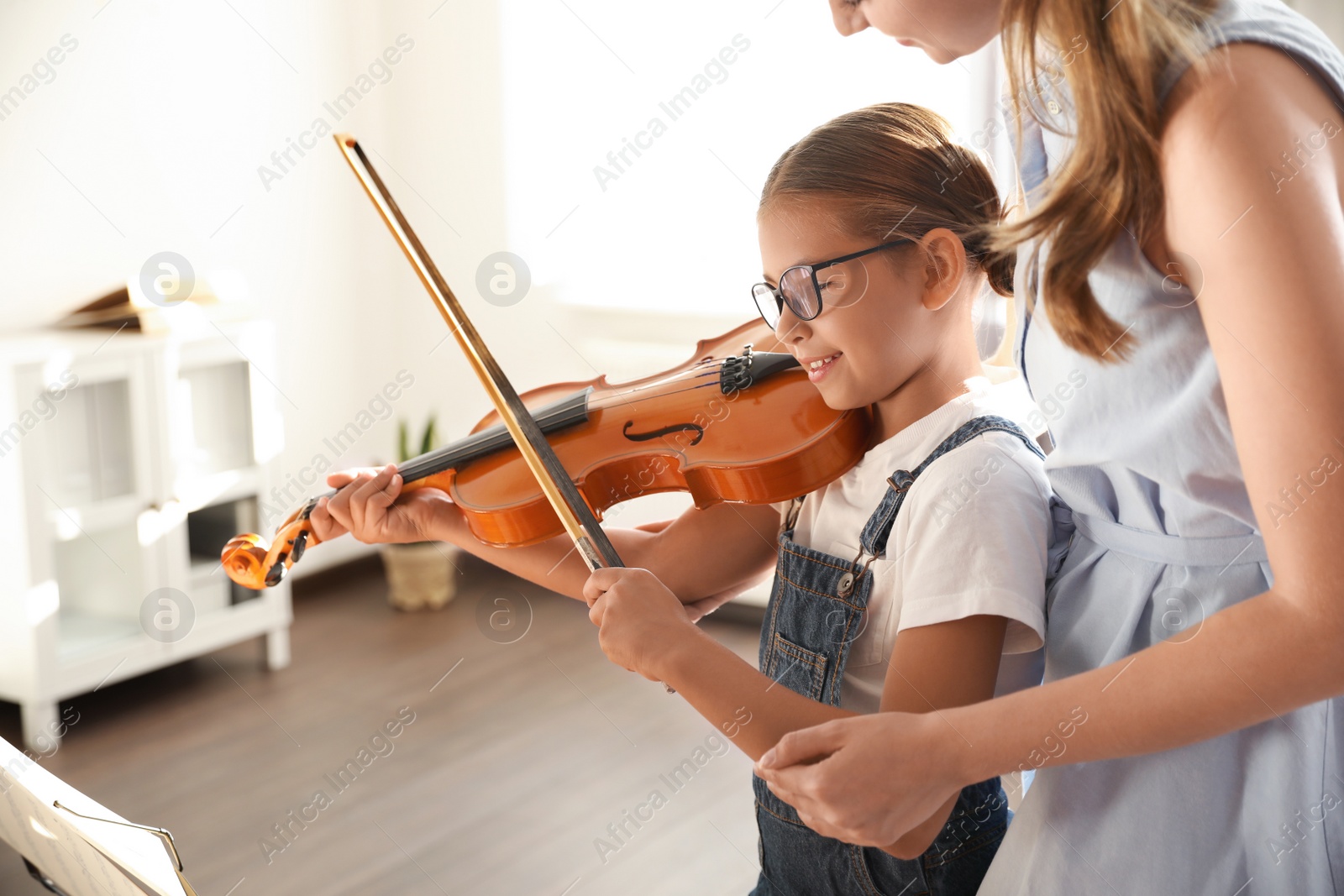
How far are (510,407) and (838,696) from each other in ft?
1.11

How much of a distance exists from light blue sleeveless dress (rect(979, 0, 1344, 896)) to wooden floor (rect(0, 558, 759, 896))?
1.42 m

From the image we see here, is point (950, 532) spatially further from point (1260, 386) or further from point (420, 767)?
point (420, 767)

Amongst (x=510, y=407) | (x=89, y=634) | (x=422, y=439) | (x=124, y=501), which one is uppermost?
(x=510, y=407)

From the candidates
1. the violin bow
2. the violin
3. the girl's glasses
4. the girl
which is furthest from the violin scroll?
the girl's glasses

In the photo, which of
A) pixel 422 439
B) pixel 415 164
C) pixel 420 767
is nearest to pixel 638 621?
pixel 420 767

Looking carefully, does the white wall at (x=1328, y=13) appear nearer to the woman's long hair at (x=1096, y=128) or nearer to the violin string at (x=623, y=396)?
the violin string at (x=623, y=396)

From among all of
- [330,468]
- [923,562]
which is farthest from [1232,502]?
[330,468]

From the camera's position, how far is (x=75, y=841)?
665 mm

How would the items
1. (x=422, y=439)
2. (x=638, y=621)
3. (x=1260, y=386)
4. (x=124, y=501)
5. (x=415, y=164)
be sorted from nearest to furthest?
(x=1260, y=386) → (x=638, y=621) → (x=124, y=501) → (x=422, y=439) → (x=415, y=164)

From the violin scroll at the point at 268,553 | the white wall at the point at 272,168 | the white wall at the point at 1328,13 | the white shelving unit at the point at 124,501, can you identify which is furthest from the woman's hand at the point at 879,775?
the white wall at the point at 272,168

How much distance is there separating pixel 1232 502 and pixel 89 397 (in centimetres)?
252

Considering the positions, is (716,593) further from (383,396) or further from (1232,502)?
(383,396)

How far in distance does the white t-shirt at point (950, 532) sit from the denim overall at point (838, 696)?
0.01 meters

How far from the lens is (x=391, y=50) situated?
347 centimetres
